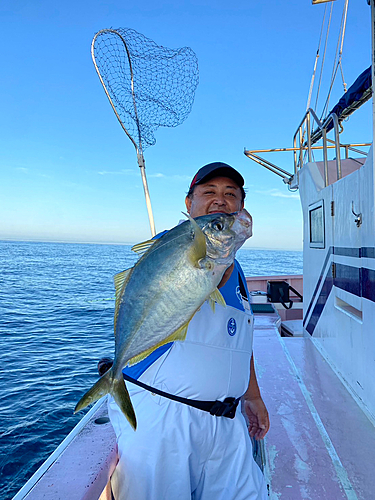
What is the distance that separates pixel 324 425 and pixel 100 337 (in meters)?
8.75

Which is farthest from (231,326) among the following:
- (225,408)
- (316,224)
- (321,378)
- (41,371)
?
(41,371)

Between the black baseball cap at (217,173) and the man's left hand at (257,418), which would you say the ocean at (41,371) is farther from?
the man's left hand at (257,418)

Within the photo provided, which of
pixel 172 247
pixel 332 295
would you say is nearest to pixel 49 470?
pixel 172 247

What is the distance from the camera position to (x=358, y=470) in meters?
2.33

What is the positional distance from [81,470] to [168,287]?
1282mm

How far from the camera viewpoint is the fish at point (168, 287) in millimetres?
1266

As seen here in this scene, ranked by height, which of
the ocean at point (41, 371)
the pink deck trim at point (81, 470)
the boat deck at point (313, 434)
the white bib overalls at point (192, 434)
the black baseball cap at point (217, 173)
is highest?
the black baseball cap at point (217, 173)

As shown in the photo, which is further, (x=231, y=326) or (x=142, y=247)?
(x=231, y=326)

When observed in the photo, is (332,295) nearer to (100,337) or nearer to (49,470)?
(49,470)

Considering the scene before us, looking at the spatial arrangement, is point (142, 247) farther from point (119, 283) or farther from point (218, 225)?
point (218, 225)

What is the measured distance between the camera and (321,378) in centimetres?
379

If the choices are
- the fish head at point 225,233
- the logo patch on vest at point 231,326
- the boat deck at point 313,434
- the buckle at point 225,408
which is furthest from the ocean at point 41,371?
the boat deck at point 313,434

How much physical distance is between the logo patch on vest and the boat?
962 millimetres

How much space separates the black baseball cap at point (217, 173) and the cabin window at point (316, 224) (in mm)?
3065
